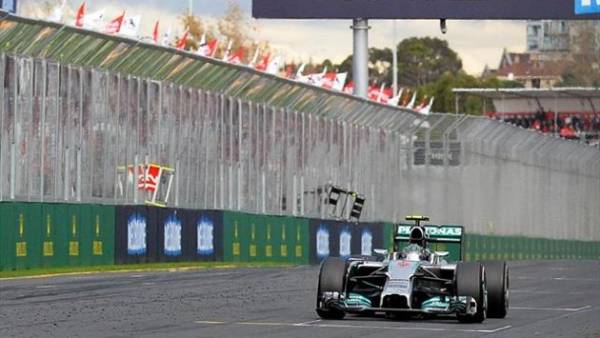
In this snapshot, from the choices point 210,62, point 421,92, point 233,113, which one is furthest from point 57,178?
point 421,92

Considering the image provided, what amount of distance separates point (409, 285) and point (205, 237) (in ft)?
70.5

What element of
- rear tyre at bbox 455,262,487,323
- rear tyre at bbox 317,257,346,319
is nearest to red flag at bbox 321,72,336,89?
rear tyre at bbox 317,257,346,319

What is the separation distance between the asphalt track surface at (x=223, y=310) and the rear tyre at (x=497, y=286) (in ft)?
0.54

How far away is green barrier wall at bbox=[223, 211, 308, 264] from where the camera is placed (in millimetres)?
42344

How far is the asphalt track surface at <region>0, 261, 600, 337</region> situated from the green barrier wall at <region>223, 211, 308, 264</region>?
9866 mm

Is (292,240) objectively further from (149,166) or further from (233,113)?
(149,166)

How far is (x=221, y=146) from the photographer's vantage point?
44.4m

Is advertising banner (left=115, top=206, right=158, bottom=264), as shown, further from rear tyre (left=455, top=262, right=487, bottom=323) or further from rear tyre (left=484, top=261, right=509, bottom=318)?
rear tyre (left=455, top=262, right=487, bottom=323)

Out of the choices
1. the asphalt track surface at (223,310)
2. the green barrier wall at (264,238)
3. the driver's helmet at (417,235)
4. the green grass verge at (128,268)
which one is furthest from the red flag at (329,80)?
the driver's helmet at (417,235)

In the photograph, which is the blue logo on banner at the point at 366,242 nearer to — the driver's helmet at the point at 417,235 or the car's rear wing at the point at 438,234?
the car's rear wing at the point at 438,234

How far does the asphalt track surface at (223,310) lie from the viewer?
1841cm

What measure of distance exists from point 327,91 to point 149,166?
35.2ft

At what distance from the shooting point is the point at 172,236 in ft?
128

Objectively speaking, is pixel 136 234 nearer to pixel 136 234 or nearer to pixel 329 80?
pixel 136 234
